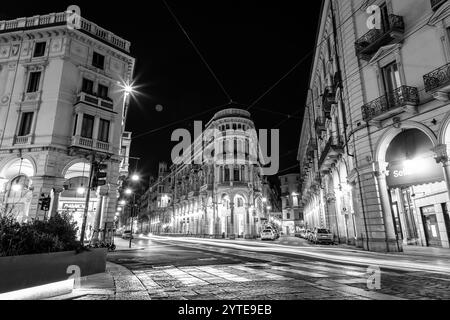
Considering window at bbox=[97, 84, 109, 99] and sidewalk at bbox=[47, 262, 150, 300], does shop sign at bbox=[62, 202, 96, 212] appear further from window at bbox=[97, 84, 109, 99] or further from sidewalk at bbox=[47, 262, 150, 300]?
sidewalk at bbox=[47, 262, 150, 300]

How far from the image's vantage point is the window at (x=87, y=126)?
73.9ft

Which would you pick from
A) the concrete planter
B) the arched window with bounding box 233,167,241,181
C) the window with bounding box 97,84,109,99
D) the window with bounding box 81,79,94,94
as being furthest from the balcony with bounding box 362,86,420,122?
the arched window with bounding box 233,167,241,181

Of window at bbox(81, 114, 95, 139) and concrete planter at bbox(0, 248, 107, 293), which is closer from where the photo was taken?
concrete planter at bbox(0, 248, 107, 293)

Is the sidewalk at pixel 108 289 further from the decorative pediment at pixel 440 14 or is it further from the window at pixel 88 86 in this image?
the window at pixel 88 86

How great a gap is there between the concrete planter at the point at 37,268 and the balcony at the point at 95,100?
17529 millimetres

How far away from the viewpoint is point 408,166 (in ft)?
56.2

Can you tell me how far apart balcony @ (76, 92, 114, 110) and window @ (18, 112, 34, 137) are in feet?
12.7

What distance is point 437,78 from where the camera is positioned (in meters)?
14.8

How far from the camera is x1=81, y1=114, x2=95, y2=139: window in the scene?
22516 millimetres

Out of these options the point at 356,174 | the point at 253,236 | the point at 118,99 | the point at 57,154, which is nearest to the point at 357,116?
the point at 356,174

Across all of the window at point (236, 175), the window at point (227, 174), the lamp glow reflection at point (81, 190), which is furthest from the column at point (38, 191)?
the window at point (236, 175)

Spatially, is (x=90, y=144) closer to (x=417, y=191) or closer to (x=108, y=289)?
(x=108, y=289)
